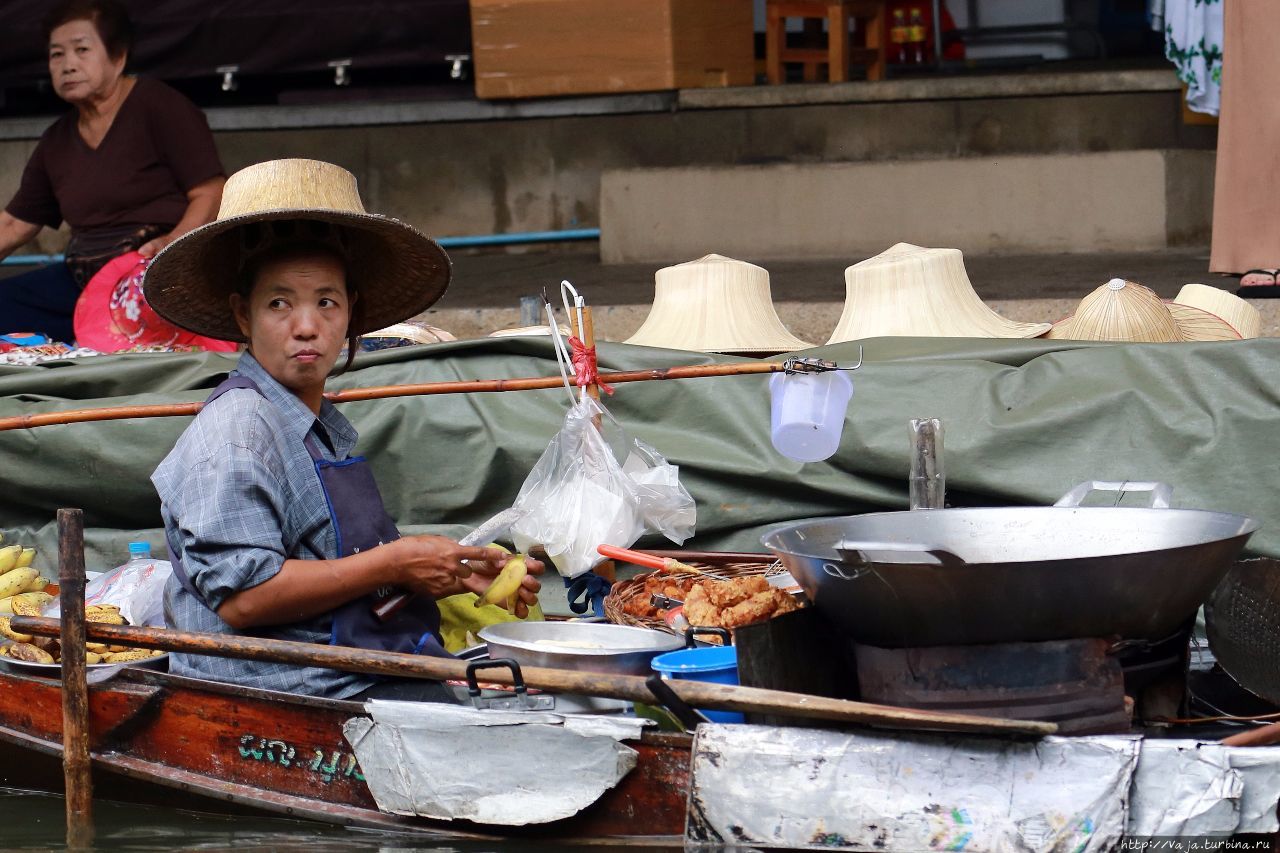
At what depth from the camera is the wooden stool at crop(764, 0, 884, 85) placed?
7.84m

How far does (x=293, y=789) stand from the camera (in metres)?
2.97

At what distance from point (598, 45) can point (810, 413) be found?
177 inches

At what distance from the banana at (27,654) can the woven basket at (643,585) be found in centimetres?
122

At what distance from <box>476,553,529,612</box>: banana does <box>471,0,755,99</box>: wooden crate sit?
4637 mm

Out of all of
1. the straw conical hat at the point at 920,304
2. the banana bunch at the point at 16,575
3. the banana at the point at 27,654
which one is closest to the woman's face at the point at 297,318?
the banana at the point at 27,654

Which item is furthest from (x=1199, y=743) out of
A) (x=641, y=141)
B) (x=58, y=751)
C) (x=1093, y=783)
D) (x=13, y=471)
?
(x=641, y=141)

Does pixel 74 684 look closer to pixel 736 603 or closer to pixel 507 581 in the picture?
pixel 507 581

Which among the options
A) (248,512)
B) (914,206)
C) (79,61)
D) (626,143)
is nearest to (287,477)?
(248,512)

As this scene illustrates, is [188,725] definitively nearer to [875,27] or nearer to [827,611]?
[827,611]

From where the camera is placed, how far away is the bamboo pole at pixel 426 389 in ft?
11.9

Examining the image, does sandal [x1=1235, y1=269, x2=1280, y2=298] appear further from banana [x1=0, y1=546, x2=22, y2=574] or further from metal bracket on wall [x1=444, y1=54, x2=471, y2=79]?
metal bracket on wall [x1=444, y1=54, x2=471, y2=79]

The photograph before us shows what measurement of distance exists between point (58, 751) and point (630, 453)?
1.37 metres

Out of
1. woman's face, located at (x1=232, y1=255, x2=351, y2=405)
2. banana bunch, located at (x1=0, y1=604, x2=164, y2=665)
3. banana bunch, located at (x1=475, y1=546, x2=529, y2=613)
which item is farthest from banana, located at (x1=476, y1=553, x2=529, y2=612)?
banana bunch, located at (x1=0, y1=604, x2=164, y2=665)

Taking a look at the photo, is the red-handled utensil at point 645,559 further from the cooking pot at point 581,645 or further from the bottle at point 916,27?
the bottle at point 916,27
